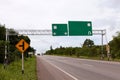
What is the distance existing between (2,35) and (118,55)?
95.7 ft

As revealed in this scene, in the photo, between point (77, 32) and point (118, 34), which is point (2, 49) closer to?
point (77, 32)

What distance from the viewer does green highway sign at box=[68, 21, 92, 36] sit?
167 ft

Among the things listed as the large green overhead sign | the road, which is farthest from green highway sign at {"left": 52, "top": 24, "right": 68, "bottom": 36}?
the road

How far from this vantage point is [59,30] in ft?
171

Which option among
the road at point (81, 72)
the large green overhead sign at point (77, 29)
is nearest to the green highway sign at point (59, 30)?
the large green overhead sign at point (77, 29)

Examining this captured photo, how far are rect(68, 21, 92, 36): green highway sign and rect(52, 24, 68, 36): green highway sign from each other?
117cm

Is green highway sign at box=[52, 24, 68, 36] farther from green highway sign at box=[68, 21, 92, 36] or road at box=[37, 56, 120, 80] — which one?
road at box=[37, 56, 120, 80]

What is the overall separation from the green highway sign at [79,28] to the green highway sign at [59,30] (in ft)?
3.83

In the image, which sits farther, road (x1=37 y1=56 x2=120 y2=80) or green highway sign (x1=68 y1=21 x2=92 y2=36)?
green highway sign (x1=68 y1=21 x2=92 y2=36)

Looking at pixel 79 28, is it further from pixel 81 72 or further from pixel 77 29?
pixel 81 72

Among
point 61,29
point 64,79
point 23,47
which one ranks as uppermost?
point 61,29

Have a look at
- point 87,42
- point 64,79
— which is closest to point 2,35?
point 64,79

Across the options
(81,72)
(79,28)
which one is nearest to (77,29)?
(79,28)

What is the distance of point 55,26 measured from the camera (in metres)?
52.4
